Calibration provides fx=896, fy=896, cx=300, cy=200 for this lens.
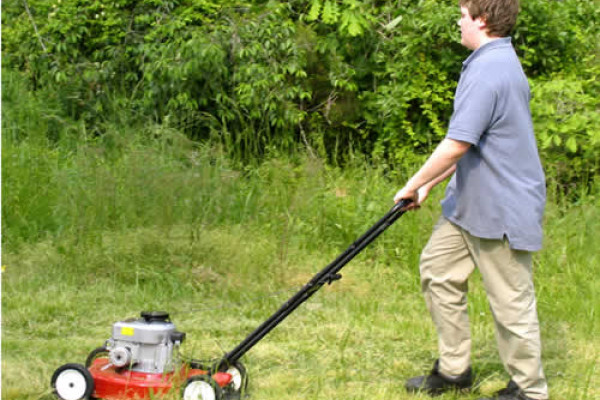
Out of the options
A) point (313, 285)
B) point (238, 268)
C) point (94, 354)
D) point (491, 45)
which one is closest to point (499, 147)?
point (491, 45)

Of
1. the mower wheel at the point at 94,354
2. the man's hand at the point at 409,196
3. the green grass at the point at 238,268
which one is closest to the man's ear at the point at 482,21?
the man's hand at the point at 409,196

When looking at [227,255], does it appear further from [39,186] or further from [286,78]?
[286,78]

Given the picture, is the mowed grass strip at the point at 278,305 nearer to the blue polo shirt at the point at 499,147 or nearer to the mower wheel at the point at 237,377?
the mower wheel at the point at 237,377

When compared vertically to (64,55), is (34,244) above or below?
below

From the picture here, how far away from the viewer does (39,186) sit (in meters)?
6.40

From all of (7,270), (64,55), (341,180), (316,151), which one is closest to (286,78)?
(316,151)

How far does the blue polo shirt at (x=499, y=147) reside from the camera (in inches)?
141

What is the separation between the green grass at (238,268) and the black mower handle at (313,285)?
0.30 meters

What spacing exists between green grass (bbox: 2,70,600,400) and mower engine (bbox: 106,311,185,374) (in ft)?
1.46

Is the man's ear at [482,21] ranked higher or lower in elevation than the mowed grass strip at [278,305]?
higher

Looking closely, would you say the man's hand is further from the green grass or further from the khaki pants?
the green grass

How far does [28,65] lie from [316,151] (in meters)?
2.83

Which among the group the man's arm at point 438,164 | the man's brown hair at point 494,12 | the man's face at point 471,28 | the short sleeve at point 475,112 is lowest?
the man's arm at point 438,164

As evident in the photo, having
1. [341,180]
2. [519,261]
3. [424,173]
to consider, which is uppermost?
[424,173]
